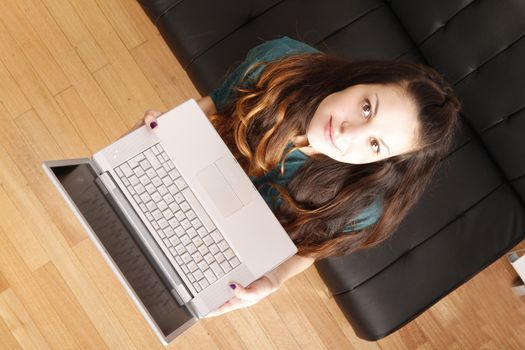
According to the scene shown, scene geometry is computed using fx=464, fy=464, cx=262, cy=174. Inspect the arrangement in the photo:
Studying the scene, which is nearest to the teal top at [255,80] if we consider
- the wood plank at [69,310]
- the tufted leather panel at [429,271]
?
the tufted leather panel at [429,271]

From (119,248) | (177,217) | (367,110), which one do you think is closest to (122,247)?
(119,248)

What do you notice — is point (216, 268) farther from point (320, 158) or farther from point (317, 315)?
point (317, 315)

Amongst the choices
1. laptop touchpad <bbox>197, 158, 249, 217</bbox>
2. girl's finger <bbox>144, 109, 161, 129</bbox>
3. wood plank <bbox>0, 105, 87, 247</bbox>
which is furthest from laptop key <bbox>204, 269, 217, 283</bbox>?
wood plank <bbox>0, 105, 87, 247</bbox>

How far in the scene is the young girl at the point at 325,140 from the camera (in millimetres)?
1001

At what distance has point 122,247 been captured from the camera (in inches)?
39.8

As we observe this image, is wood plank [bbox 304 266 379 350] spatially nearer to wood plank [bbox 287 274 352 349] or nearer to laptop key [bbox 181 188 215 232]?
wood plank [bbox 287 274 352 349]

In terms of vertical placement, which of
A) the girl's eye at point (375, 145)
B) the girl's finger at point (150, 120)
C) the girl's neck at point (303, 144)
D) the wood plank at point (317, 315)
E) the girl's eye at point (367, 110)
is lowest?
the wood plank at point (317, 315)

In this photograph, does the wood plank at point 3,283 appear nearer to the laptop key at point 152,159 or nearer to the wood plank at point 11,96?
the wood plank at point 11,96

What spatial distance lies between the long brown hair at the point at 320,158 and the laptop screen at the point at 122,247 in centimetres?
37

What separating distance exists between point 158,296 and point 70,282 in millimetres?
771

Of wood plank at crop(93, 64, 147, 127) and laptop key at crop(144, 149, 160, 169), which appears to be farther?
wood plank at crop(93, 64, 147, 127)

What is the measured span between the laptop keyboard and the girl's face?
33 centimetres

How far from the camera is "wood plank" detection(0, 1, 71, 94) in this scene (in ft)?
5.48

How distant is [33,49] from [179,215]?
1.03 m
